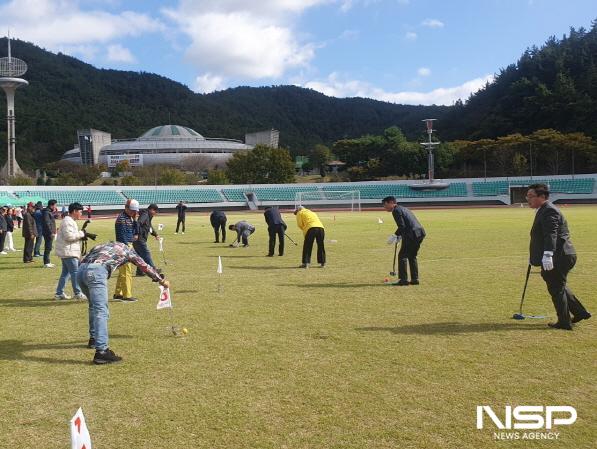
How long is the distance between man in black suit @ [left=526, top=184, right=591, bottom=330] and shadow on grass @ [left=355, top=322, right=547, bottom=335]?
1.51 ft

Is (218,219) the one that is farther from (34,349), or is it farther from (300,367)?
(300,367)

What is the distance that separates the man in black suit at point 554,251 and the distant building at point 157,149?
10898 cm

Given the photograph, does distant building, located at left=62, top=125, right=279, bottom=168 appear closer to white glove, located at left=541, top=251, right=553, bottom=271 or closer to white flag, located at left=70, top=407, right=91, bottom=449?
white glove, located at left=541, top=251, right=553, bottom=271

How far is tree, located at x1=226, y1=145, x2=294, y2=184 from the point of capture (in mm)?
86375

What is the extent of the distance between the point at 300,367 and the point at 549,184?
71139mm

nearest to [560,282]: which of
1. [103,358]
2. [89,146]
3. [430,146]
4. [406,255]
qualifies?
[406,255]

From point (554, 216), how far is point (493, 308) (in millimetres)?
2136

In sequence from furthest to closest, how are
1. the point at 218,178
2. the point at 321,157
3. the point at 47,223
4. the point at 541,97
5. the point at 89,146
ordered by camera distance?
the point at 89,146, the point at 321,157, the point at 541,97, the point at 218,178, the point at 47,223

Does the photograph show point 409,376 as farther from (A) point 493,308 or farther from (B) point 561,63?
(B) point 561,63

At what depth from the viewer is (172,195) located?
2768 inches

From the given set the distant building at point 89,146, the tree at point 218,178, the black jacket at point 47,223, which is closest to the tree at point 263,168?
the tree at point 218,178

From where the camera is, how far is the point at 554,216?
738 cm

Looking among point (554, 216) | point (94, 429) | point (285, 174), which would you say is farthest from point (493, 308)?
point (285, 174)

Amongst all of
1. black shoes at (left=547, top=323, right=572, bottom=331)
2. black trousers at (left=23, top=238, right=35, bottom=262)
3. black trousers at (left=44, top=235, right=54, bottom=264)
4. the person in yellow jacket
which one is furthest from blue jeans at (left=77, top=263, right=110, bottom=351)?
black trousers at (left=23, top=238, right=35, bottom=262)
